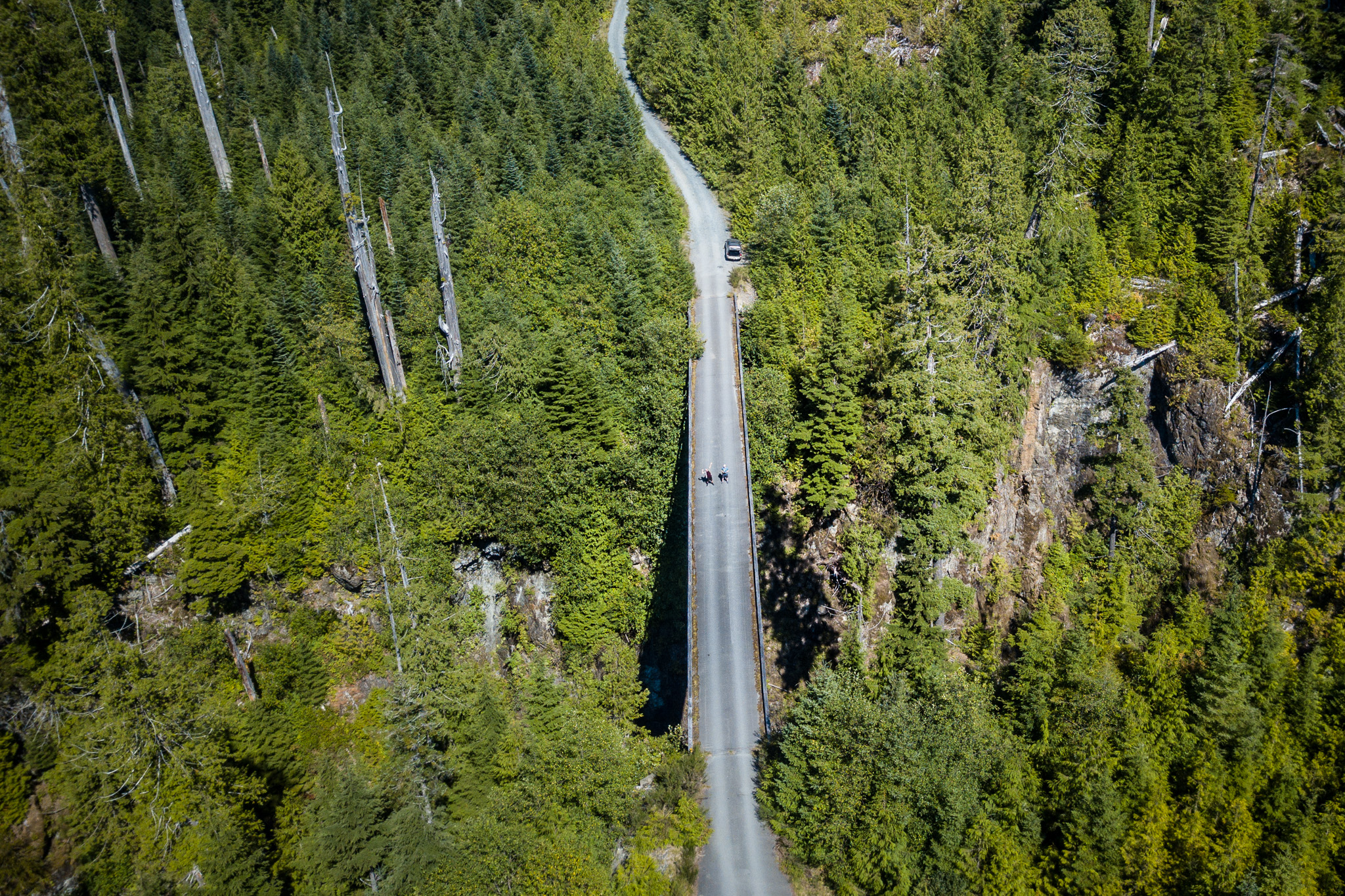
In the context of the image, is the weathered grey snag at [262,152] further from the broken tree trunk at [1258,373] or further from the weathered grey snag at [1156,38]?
the broken tree trunk at [1258,373]

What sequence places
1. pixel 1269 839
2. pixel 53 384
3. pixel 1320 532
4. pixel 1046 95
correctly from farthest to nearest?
pixel 1046 95, pixel 1320 532, pixel 1269 839, pixel 53 384

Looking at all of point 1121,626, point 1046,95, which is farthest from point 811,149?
point 1121,626

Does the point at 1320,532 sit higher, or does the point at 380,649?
the point at 380,649

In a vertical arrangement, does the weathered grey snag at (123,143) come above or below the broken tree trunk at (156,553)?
above

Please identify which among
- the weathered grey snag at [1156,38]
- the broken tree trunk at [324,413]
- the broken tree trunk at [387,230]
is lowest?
the broken tree trunk at [324,413]

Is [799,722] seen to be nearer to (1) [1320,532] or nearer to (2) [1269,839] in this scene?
(2) [1269,839]

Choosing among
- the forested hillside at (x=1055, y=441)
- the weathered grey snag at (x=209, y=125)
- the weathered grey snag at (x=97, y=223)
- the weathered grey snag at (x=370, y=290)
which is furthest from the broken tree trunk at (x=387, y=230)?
the forested hillside at (x=1055, y=441)

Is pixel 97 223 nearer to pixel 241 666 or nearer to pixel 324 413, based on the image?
pixel 324 413
